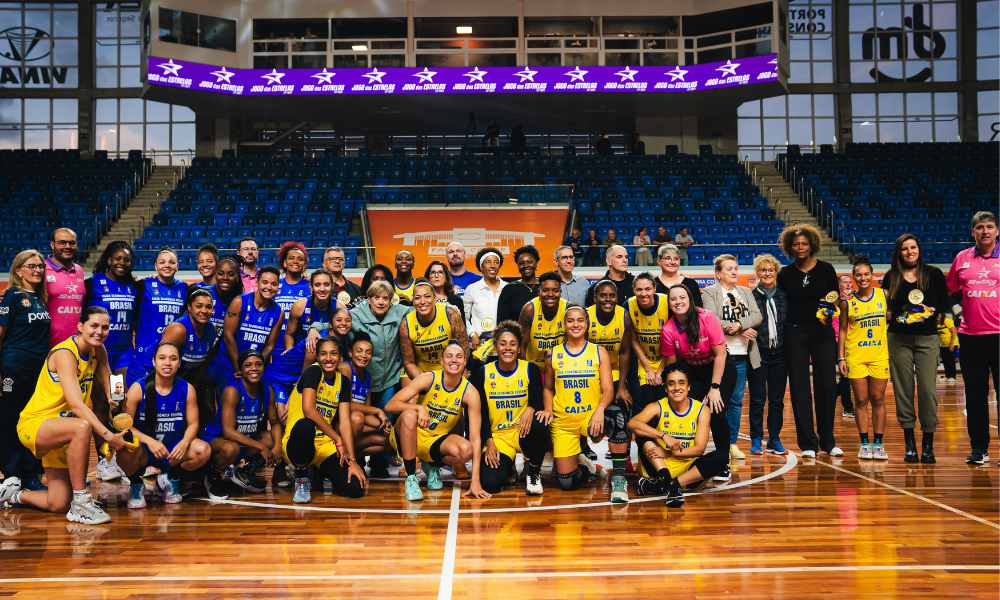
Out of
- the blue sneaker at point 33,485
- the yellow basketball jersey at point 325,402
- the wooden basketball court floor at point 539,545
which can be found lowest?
the wooden basketball court floor at point 539,545

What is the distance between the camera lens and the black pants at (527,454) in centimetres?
485

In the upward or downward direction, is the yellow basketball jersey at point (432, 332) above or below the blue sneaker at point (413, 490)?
above

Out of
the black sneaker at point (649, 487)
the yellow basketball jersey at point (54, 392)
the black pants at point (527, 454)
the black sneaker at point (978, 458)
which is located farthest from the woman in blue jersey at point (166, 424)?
the black sneaker at point (978, 458)

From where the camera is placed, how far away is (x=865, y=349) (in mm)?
5883

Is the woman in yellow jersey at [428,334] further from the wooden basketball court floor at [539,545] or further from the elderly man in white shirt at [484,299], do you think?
the wooden basketball court floor at [539,545]

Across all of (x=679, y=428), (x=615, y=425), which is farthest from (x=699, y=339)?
(x=615, y=425)

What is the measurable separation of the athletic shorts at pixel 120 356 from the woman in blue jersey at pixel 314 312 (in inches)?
47.3

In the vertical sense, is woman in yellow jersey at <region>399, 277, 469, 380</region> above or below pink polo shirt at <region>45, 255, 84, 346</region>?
below

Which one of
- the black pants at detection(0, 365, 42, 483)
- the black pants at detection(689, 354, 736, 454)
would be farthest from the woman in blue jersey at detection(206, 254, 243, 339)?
the black pants at detection(689, 354, 736, 454)

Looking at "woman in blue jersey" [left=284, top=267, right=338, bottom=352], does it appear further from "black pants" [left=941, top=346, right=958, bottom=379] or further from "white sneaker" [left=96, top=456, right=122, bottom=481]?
"black pants" [left=941, top=346, right=958, bottom=379]

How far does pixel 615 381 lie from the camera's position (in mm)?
5590

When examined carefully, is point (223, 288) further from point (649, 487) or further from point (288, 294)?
point (649, 487)

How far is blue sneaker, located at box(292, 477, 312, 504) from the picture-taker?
15.4 feet

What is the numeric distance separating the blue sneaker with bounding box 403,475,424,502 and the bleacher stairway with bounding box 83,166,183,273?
11.1 m
